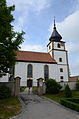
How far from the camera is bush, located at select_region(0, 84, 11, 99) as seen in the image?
60.7 feet

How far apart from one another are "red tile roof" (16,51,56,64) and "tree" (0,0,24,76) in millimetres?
22099

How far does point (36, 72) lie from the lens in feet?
126

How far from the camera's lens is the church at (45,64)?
37062 mm

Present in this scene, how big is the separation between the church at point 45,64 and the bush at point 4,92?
1494 centimetres

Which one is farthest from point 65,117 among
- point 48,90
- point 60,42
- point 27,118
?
point 60,42

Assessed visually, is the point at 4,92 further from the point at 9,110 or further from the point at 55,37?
the point at 55,37

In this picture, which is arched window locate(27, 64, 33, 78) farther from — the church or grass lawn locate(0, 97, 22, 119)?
grass lawn locate(0, 97, 22, 119)

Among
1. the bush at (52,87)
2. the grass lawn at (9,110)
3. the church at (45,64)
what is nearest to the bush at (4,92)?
the grass lawn at (9,110)

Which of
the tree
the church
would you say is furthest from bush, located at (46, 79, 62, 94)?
the church

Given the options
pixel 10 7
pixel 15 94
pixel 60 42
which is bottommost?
pixel 15 94

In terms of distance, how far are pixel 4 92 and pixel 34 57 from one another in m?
22.7

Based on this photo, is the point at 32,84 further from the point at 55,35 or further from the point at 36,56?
the point at 55,35

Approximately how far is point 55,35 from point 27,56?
39.8 feet

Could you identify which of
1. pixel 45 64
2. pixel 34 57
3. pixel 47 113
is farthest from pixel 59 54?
pixel 47 113
